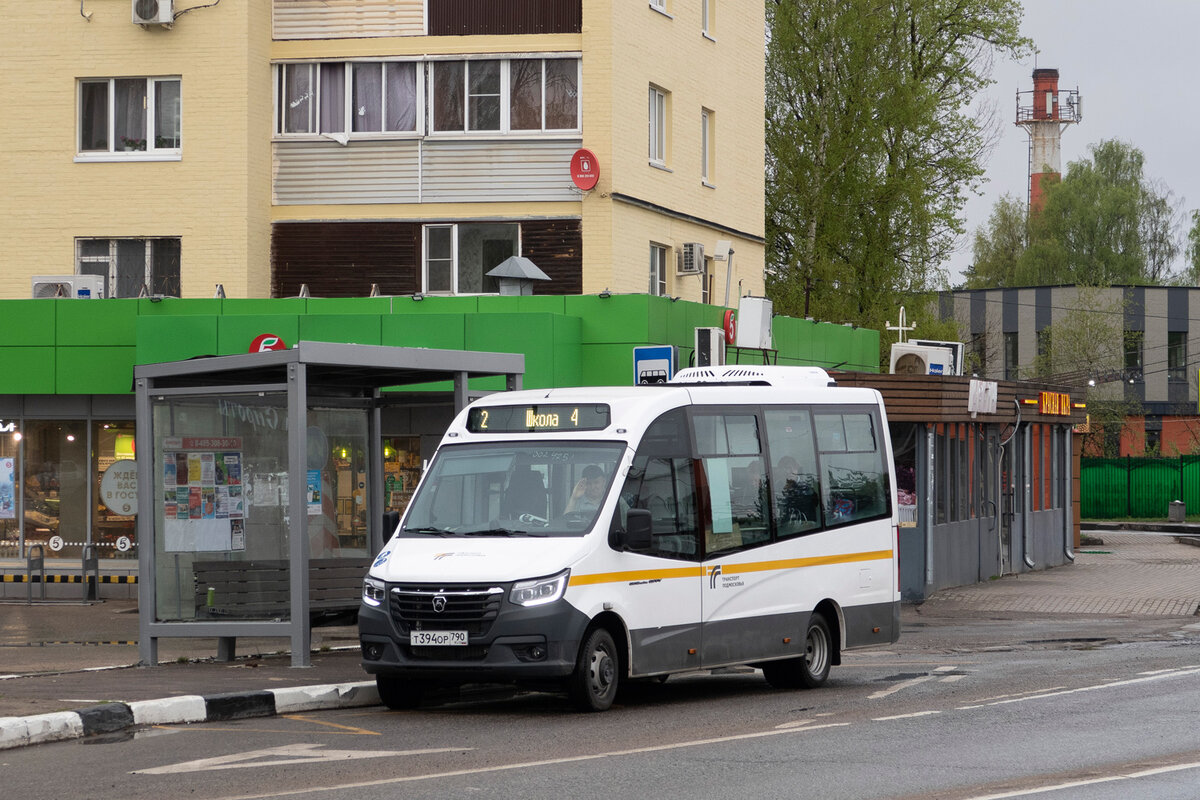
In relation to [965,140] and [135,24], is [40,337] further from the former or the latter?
[965,140]

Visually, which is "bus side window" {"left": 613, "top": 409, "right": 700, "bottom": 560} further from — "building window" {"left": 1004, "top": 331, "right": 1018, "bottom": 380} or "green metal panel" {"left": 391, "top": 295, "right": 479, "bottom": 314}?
"building window" {"left": 1004, "top": 331, "right": 1018, "bottom": 380}

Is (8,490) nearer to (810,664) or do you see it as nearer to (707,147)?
(707,147)

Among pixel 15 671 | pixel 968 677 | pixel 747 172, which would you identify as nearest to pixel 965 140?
pixel 747 172

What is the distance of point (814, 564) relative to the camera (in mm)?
14594

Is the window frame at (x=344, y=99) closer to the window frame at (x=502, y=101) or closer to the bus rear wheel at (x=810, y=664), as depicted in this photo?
the window frame at (x=502, y=101)

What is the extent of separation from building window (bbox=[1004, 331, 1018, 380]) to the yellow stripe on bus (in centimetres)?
6084

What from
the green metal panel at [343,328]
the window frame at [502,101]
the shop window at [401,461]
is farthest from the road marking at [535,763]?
the window frame at [502,101]

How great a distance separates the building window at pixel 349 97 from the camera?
27891 mm

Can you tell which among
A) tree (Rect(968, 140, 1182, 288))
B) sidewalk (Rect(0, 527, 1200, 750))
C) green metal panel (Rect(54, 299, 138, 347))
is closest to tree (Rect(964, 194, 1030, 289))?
tree (Rect(968, 140, 1182, 288))

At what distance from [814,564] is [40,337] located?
15951mm

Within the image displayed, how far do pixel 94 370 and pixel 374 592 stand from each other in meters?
15.2

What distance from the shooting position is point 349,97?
28016mm

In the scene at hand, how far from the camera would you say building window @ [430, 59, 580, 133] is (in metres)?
27.5

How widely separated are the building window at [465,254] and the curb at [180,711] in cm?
1486
